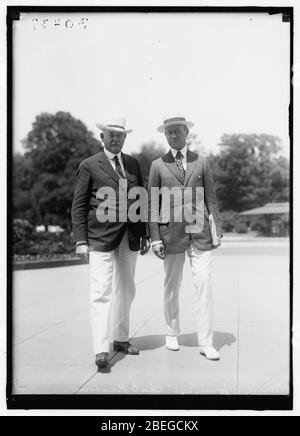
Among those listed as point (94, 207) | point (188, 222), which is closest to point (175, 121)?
point (188, 222)

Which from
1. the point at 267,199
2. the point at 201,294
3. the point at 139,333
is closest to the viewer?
the point at 201,294

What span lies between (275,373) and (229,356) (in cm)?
40

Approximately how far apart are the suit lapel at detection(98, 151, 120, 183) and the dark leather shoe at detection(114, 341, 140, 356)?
138 centimetres

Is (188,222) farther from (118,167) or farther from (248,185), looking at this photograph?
(248,185)

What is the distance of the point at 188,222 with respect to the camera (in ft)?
14.1

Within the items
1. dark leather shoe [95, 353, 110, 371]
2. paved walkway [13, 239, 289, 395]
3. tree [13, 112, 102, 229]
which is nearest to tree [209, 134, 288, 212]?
tree [13, 112, 102, 229]

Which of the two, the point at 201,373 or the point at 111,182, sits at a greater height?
the point at 111,182

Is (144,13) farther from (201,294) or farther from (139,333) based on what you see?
(139,333)

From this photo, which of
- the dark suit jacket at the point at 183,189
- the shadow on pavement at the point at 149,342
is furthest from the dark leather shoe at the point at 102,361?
the dark suit jacket at the point at 183,189

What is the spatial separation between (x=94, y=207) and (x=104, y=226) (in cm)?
17

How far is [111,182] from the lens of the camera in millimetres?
4211

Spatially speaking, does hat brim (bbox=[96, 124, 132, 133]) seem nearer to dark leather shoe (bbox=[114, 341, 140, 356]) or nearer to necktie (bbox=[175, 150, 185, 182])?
necktie (bbox=[175, 150, 185, 182])
